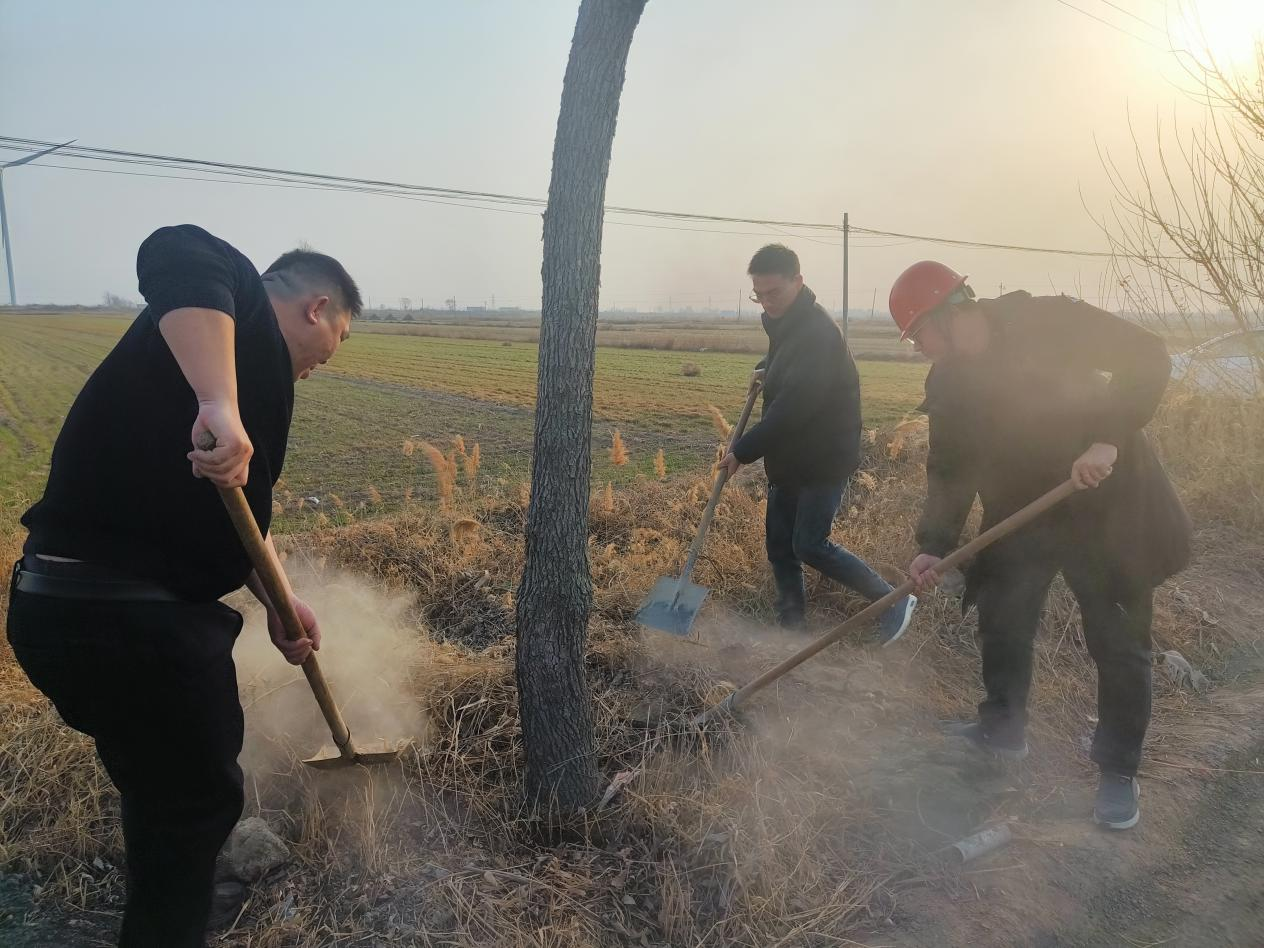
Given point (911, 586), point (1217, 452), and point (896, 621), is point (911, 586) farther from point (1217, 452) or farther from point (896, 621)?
point (1217, 452)

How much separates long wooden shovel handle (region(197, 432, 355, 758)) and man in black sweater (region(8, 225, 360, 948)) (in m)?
0.04

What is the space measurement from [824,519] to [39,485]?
35.7ft

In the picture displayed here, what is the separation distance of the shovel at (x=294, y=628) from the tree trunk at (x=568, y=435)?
55 centimetres

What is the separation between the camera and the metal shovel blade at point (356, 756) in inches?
106

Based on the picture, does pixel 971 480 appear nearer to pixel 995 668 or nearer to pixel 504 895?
pixel 995 668

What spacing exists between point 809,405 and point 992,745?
1777mm

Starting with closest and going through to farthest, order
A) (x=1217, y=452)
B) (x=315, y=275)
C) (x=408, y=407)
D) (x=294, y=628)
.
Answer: (x=315, y=275) < (x=294, y=628) < (x=1217, y=452) < (x=408, y=407)

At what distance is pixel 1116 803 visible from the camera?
113 inches

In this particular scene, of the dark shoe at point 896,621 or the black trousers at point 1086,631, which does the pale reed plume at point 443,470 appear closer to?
the dark shoe at point 896,621

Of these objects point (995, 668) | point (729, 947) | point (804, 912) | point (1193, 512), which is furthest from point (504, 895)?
point (1193, 512)

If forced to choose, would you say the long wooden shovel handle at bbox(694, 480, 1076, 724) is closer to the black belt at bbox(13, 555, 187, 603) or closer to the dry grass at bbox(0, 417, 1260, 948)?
the dry grass at bbox(0, 417, 1260, 948)

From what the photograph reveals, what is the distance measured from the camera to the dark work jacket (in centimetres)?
264

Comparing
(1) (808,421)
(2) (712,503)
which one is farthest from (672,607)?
(1) (808,421)

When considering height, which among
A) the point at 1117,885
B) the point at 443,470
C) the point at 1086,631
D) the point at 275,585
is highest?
the point at 275,585
